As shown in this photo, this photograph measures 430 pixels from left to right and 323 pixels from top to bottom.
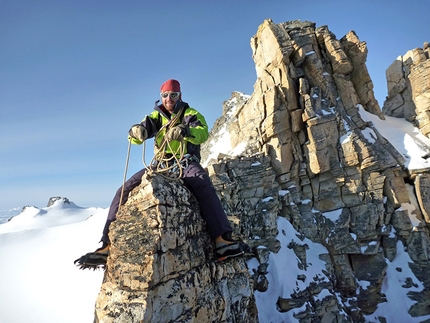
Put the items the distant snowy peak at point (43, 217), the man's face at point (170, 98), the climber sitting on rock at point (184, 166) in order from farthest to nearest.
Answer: the distant snowy peak at point (43, 217) → the man's face at point (170, 98) → the climber sitting on rock at point (184, 166)

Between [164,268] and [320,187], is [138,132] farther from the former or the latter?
[320,187]

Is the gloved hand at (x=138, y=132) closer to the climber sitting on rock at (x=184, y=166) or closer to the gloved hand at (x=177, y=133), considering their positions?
the climber sitting on rock at (x=184, y=166)

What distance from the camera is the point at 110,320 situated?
2.80 m

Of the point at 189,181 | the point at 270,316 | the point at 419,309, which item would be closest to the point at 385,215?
the point at 419,309

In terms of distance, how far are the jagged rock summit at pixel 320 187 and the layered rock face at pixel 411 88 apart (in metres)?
4.36

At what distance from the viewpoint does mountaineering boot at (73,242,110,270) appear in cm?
351

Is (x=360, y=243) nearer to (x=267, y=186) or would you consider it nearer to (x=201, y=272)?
(x=267, y=186)

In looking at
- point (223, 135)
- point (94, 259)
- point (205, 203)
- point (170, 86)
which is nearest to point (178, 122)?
point (170, 86)

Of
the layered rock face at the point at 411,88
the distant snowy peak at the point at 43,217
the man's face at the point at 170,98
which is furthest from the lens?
the distant snowy peak at the point at 43,217

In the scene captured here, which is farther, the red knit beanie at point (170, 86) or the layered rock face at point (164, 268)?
the red knit beanie at point (170, 86)

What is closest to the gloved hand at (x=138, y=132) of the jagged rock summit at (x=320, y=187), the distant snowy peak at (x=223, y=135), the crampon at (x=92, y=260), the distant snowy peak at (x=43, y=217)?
the crampon at (x=92, y=260)

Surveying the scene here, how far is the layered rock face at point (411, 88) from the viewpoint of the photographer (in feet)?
81.0

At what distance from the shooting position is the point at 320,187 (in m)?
21.2

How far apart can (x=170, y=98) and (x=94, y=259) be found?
9.41 feet
